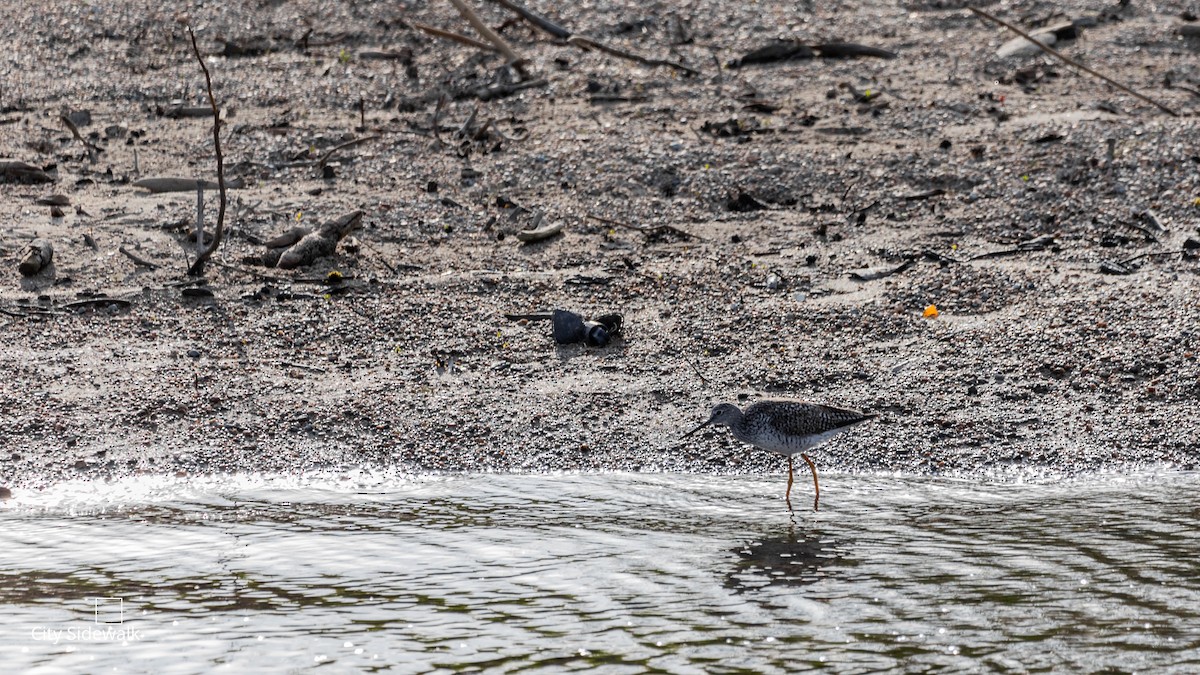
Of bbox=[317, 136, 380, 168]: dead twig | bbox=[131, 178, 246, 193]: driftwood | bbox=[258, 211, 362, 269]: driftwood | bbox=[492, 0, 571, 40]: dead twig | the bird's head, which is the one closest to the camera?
the bird's head

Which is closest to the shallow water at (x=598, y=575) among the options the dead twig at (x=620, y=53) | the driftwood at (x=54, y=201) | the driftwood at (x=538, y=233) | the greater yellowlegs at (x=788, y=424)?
the greater yellowlegs at (x=788, y=424)

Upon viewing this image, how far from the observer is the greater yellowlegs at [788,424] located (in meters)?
7.51

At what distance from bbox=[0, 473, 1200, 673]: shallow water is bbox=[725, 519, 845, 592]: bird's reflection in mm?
14

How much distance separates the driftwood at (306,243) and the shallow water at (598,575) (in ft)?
8.47

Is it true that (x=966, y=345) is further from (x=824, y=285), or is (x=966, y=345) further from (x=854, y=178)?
(x=854, y=178)

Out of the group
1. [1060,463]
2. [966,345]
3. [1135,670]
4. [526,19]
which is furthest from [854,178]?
[1135,670]

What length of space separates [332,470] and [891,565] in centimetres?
312

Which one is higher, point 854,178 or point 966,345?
point 854,178

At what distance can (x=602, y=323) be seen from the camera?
30.1 feet

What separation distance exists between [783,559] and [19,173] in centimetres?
743

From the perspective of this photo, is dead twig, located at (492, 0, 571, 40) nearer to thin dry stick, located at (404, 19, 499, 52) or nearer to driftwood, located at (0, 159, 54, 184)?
thin dry stick, located at (404, 19, 499, 52)

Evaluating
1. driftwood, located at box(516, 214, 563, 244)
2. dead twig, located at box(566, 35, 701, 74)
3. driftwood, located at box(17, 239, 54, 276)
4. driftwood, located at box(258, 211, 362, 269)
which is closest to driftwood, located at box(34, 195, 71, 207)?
driftwood, located at box(17, 239, 54, 276)

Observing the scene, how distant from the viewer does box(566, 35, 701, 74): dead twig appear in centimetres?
1348

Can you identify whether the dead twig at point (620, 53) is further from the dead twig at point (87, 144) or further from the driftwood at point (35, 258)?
the driftwood at point (35, 258)
